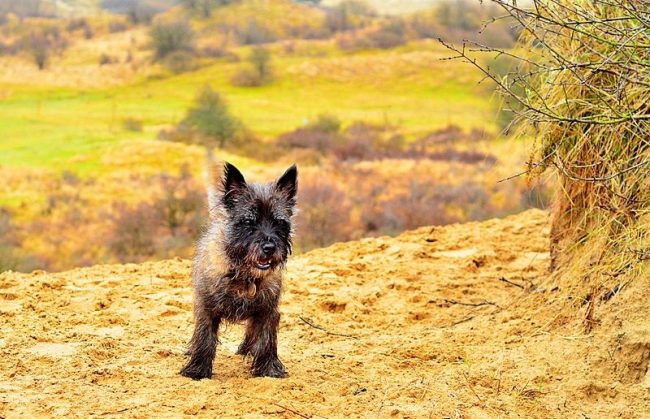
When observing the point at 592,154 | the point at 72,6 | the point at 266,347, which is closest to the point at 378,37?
the point at 72,6

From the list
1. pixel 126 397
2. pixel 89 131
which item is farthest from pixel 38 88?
pixel 126 397

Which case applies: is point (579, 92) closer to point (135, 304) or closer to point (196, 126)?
point (135, 304)

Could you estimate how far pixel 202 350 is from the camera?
24.2ft

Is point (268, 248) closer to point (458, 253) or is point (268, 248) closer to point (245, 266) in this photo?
point (245, 266)

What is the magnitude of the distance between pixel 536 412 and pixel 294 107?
62567 mm

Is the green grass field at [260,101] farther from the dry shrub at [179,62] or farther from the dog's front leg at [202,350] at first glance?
the dog's front leg at [202,350]

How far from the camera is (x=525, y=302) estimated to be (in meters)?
9.50

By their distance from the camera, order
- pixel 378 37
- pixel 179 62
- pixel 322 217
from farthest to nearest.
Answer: pixel 378 37
pixel 179 62
pixel 322 217

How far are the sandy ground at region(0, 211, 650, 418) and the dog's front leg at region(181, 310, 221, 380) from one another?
176mm

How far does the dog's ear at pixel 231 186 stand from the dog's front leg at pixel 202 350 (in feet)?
3.48

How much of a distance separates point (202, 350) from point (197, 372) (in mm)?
198

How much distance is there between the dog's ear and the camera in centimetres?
726

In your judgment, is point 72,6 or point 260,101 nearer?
point 260,101

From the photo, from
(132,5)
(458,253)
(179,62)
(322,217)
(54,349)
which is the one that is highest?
(54,349)
